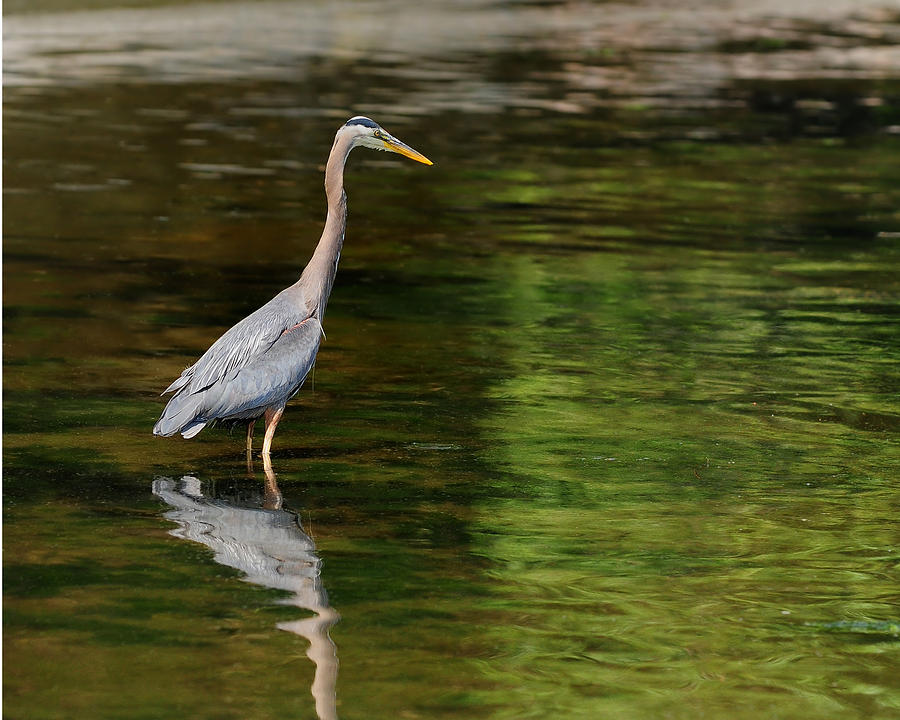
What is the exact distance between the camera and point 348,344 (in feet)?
43.1

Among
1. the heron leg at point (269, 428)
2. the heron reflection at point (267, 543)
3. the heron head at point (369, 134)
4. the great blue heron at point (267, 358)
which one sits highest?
the heron head at point (369, 134)

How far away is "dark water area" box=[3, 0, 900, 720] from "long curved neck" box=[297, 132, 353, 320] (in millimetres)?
925

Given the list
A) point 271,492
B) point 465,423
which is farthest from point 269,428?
point 465,423

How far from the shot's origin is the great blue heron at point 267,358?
970cm

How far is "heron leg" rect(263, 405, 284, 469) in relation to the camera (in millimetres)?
9852

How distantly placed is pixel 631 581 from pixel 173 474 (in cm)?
284

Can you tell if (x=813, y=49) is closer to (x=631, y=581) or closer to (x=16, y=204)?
(x=16, y=204)

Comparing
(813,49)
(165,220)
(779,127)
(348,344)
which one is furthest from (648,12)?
(348,344)

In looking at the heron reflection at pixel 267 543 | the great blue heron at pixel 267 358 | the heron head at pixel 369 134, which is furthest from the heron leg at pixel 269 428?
the heron head at pixel 369 134

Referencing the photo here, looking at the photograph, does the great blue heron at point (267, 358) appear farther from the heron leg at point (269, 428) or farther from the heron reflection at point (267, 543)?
the heron reflection at point (267, 543)

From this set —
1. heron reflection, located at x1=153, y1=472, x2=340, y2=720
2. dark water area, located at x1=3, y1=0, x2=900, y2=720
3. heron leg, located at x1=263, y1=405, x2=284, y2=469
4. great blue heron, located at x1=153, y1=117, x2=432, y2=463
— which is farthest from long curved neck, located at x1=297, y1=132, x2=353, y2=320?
Answer: heron reflection, located at x1=153, y1=472, x2=340, y2=720

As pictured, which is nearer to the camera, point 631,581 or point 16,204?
point 631,581

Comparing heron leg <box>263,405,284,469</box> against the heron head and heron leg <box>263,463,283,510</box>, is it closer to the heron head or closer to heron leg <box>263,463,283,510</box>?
heron leg <box>263,463,283,510</box>

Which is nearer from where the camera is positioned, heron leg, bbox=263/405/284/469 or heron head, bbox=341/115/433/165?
heron leg, bbox=263/405/284/469
